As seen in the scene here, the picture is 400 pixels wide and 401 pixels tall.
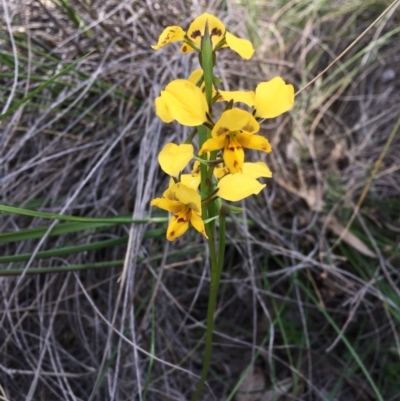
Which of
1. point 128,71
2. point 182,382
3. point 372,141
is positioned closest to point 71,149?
point 128,71

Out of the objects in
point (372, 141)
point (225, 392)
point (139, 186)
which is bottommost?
point (225, 392)

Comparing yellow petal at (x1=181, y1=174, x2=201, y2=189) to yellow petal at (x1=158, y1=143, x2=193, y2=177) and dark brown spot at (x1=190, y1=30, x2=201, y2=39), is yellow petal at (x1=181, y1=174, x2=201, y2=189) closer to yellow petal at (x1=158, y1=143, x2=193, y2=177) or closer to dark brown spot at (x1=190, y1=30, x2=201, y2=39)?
yellow petal at (x1=158, y1=143, x2=193, y2=177)

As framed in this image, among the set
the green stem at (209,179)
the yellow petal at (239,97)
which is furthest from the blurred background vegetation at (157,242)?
the yellow petal at (239,97)

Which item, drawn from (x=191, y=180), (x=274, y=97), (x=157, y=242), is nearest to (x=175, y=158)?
(x=191, y=180)

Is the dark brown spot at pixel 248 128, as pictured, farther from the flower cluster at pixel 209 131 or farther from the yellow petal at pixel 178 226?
the yellow petal at pixel 178 226

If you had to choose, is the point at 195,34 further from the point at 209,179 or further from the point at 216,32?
the point at 209,179

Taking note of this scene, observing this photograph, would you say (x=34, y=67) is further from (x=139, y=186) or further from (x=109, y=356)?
(x=109, y=356)

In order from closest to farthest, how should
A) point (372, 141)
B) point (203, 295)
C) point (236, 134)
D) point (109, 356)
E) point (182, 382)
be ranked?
point (236, 134) → point (109, 356) → point (182, 382) → point (203, 295) → point (372, 141)
